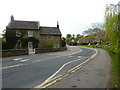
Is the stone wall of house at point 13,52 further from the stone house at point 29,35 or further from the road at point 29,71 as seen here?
the stone house at point 29,35

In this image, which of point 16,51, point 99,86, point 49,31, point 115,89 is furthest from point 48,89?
point 49,31

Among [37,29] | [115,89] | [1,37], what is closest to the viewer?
[115,89]

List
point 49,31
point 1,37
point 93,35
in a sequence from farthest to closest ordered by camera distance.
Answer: point 93,35 < point 49,31 < point 1,37

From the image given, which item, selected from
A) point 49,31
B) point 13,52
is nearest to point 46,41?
point 49,31

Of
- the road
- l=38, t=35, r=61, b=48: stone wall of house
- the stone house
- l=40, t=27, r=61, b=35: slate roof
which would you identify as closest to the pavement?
the road

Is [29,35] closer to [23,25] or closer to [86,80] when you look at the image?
[23,25]

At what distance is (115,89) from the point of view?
5508 mm

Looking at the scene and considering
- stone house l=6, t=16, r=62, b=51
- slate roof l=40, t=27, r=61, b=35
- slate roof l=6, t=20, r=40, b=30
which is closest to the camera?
stone house l=6, t=16, r=62, b=51

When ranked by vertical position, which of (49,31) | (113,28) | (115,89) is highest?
(49,31)

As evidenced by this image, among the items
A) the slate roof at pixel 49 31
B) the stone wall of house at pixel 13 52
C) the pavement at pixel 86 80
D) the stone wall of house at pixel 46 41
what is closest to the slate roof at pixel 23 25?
the slate roof at pixel 49 31

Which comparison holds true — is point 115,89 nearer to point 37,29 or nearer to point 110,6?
point 110,6

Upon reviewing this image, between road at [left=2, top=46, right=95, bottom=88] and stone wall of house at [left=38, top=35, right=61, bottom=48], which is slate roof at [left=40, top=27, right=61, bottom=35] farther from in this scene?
road at [left=2, top=46, right=95, bottom=88]

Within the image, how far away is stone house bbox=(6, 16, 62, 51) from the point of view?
1129 inches

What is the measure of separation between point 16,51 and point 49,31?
54.0ft
